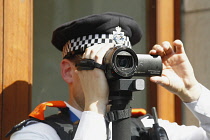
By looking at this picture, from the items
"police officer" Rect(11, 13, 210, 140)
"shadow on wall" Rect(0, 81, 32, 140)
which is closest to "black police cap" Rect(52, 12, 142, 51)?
"police officer" Rect(11, 13, 210, 140)

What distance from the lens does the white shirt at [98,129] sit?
4.76 ft

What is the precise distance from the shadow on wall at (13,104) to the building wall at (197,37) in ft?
3.45

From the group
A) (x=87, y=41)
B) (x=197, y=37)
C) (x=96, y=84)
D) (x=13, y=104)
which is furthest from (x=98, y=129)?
(x=197, y=37)

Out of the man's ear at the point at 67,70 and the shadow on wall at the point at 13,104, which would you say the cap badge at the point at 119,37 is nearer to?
the man's ear at the point at 67,70

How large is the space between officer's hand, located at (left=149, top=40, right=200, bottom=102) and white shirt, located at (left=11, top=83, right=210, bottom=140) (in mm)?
50

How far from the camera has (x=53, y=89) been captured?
7.38ft

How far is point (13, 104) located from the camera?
187 centimetres

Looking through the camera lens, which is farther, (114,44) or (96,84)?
(114,44)

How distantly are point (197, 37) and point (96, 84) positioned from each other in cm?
127

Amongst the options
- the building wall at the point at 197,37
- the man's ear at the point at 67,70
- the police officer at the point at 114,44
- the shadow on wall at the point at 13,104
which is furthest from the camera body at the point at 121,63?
the building wall at the point at 197,37

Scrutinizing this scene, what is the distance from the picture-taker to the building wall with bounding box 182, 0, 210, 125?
8.29 feet

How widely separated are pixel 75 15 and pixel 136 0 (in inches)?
16.7

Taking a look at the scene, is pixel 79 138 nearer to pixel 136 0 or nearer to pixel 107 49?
pixel 107 49

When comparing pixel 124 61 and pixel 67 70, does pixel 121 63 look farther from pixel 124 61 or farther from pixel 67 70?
pixel 67 70
